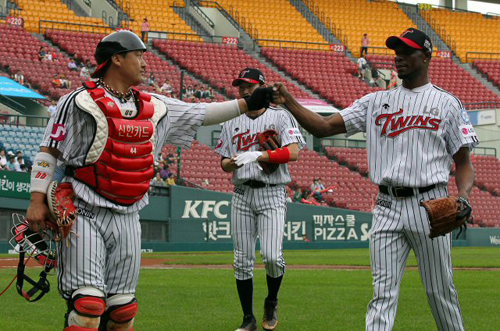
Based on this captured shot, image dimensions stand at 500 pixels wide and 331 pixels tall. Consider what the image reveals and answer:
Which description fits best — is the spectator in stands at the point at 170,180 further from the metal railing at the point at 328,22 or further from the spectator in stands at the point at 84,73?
the metal railing at the point at 328,22

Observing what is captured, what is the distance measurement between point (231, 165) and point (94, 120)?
2693 mm

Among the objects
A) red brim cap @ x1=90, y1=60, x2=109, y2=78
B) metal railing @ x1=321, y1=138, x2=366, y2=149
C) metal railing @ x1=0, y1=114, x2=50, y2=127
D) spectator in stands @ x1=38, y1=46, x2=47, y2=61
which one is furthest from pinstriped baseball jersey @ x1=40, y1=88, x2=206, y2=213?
metal railing @ x1=321, y1=138, x2=366, y2=149

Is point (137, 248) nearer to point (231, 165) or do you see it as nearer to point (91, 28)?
point (231, 165)

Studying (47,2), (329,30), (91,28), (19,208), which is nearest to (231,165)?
(19,208)

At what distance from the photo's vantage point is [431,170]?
5637 millimetres

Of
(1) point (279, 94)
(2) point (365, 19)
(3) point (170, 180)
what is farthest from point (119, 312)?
(2) point (365, 19)

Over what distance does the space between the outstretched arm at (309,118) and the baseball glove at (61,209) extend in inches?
63.0

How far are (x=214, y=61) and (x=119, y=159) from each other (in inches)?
1205

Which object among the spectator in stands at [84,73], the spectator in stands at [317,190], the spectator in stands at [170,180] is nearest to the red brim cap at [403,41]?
the spectator in stands at [170,180]

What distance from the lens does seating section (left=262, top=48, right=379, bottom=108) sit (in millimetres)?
36531

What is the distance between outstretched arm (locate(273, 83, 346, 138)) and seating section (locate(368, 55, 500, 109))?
34021mm

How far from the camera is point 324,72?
125ft

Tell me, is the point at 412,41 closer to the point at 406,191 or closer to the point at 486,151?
the point at 406,191

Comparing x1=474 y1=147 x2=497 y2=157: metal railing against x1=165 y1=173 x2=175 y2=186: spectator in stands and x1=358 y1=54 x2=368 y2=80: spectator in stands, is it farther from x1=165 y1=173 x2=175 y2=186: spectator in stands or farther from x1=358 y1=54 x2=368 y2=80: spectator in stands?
x1=165 y1=173 x2=175 y2=186: spectator in stands
